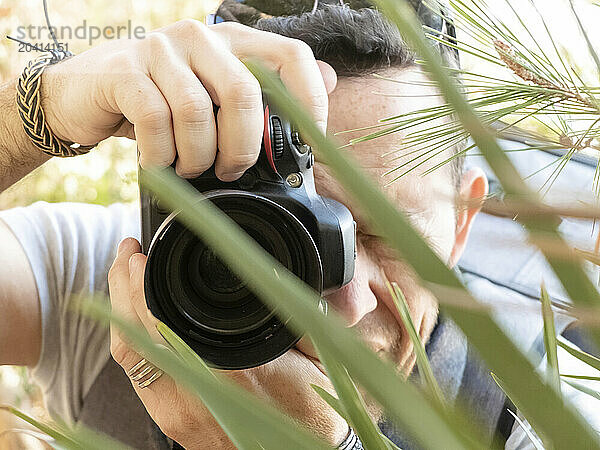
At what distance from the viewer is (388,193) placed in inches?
17.8

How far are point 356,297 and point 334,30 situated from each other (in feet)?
0.65

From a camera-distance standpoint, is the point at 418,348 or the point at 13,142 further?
the point at 13,142

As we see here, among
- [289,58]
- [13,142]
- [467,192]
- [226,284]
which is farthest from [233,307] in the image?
[467,192]

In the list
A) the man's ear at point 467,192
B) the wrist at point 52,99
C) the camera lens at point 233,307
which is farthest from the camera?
the man's ear at point 467,192

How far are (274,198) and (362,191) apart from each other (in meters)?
0.28

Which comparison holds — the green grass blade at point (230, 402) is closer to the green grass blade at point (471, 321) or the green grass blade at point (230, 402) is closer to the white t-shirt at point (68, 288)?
the green grass blade at point (471, 321)

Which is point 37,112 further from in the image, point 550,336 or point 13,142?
point 550,336

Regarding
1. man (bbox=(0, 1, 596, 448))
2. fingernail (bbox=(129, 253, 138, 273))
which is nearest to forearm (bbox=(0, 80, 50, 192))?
man (bbox=(0, 1, 596, 448))

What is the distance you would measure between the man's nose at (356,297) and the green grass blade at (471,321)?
1.11 feet

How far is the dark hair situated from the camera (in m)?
0.47

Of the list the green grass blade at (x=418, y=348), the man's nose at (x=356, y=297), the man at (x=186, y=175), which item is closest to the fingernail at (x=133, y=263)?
the man at (x=186, y=175)

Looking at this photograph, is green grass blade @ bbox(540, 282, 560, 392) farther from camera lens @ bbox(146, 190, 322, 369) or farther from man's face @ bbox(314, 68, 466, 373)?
man's face @ bbox(314, 68, 466, 373)

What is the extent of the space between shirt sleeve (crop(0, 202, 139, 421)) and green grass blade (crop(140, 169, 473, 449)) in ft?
2.05

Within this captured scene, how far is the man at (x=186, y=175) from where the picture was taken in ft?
1.01
